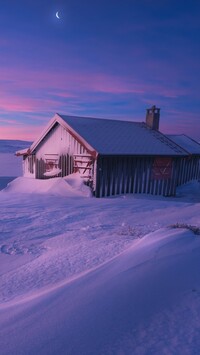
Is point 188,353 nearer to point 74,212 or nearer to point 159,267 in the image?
point 159,267

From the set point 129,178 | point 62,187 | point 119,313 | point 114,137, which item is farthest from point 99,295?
point 114,137

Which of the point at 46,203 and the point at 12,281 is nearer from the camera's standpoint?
the point at 12,281

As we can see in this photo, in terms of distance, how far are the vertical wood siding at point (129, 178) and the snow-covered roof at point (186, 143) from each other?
4573 millimetres

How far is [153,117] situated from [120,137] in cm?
426

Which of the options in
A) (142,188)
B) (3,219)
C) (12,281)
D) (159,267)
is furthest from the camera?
(142,188)

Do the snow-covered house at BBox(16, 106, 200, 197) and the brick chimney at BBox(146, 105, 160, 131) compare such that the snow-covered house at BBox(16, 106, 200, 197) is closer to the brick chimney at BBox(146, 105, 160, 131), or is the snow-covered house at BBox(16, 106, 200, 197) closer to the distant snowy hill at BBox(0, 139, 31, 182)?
the brick chimney at BBox(146, 105, 160, 131)

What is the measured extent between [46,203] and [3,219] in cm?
259

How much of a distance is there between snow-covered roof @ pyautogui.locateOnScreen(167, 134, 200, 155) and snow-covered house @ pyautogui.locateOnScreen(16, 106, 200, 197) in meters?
3.41

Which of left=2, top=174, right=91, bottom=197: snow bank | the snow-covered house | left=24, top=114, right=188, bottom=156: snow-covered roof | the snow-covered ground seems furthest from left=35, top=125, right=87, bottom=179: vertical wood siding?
the snow-covered ground

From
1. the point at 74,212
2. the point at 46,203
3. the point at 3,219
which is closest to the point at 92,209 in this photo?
the point at 74,212

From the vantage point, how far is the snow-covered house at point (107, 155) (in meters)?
13.2

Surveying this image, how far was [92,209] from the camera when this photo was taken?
9.21 meters

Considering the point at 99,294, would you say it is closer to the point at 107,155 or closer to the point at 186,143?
the point at 107,155

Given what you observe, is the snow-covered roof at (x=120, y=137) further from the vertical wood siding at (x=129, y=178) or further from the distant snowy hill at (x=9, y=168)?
the distant snowy hill at (x=9, y=168)
